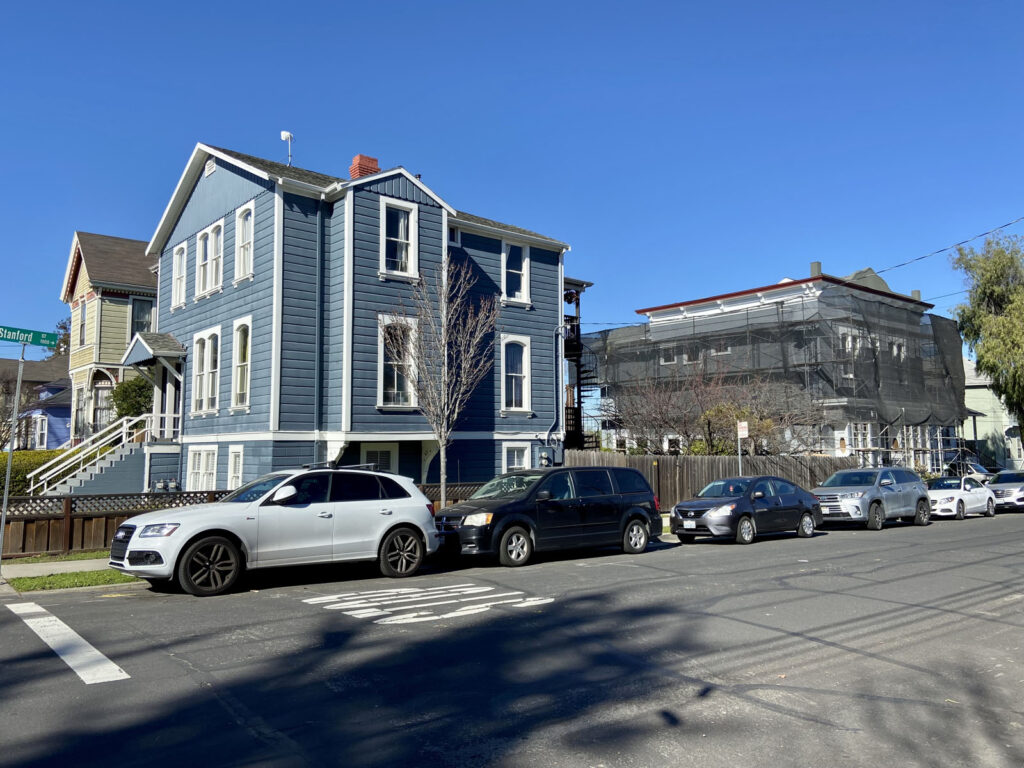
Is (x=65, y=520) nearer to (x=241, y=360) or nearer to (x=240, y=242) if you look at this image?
(x=241, y=360)

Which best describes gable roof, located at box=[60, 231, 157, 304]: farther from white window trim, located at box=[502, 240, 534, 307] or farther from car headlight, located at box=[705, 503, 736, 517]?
car headlight, located at box=[705, 503, 736, 517]

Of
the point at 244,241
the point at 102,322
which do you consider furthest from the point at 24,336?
the point at 102,322

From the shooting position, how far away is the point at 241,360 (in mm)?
20828

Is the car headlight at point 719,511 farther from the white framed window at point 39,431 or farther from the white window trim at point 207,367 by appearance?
the white framed window at point 39,431

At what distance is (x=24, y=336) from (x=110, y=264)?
21361mm

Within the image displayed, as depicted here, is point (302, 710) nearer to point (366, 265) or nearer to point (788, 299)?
point (366, 265)

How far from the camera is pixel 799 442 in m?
30.9

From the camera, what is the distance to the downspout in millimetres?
19750

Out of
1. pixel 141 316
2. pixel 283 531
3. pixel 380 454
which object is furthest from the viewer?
pixel 141 316

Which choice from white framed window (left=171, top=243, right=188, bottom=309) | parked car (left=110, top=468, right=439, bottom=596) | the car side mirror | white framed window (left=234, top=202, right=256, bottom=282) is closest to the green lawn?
parked car (left=110, top=468, right=439, bottom=596)

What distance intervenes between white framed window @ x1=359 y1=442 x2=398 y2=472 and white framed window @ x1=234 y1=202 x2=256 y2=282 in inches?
209

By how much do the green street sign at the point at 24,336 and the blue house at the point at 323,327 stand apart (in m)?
7.26

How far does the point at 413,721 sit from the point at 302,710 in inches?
32.8

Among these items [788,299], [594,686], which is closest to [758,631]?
[594,686]
